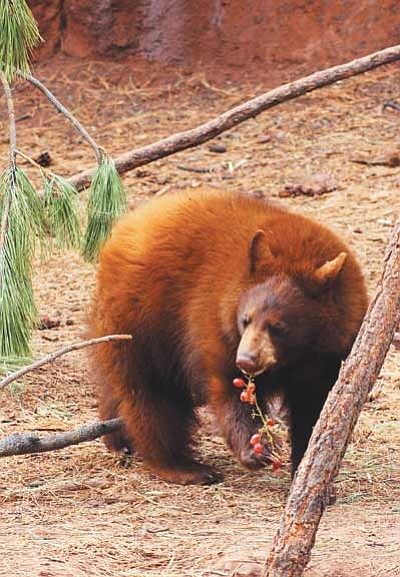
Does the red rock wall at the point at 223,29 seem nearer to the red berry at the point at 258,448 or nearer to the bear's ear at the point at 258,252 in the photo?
the bear's ear at the point at 258,252

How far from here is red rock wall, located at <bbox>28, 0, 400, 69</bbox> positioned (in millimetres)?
12070

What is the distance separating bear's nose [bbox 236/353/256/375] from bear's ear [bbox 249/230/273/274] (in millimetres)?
477

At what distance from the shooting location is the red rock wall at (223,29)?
1207 centimetres

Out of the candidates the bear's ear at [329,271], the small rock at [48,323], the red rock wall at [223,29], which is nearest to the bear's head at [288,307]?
the bear's ear at [329,271]

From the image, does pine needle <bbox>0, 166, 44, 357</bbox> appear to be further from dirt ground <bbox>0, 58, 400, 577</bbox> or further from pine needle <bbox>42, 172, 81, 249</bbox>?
dirt ground <bbox>0, 58, 400, 577</bbox>

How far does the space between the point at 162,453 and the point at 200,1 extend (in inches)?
299

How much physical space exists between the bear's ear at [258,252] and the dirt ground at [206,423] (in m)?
1.06

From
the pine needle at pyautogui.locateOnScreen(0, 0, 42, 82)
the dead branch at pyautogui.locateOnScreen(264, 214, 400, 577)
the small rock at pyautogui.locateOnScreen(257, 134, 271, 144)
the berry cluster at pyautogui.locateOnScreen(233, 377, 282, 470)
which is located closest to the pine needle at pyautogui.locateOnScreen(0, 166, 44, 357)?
the pine needle at pyautogui.locateOnScreen(0, 0, 42, 82)

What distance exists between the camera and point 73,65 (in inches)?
498

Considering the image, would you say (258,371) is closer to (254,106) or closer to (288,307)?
(288,307)

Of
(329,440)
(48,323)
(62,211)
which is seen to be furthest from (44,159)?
(329,440)

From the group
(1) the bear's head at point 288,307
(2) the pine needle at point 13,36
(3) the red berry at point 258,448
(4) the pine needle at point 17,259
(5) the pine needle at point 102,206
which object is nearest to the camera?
(3) the red berry at point 258,448

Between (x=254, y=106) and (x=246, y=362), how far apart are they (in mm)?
3134

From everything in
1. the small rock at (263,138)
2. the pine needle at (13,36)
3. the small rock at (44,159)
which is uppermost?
the pine needle at (13,36)
